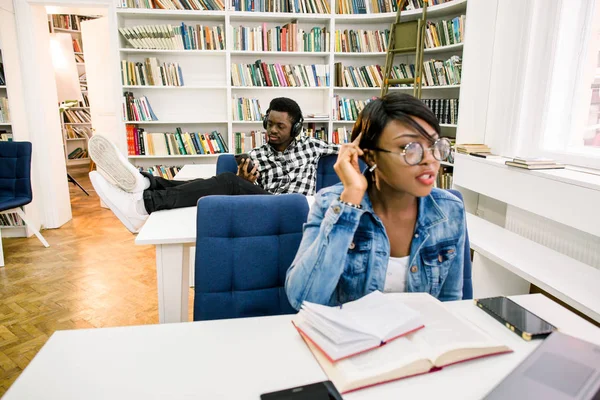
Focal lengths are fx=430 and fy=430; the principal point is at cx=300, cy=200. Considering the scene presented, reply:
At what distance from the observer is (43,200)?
4418mm

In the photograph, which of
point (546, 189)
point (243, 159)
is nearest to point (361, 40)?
point (243, 159)

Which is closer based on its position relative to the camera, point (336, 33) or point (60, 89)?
point (336, 33)

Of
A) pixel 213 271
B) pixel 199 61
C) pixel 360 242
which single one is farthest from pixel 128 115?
pixel 360 242

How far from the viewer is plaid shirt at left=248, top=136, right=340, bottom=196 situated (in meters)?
2.81

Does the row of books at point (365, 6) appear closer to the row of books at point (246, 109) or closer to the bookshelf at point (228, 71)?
the bookshelf at point (228, 71)

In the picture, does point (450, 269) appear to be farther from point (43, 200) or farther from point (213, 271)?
point (43, 200)

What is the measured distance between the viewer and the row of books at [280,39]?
4430mm

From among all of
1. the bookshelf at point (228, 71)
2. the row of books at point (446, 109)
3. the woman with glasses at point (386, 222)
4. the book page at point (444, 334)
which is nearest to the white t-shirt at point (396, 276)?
the woman with glasses at point (386, 222)

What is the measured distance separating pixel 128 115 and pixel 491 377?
14.4 ft

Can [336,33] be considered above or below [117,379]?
above

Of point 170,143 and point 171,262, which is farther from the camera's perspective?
point 170,143

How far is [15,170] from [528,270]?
13.3 feet

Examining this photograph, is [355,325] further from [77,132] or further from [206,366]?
[77,132]

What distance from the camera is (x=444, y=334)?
908mm
